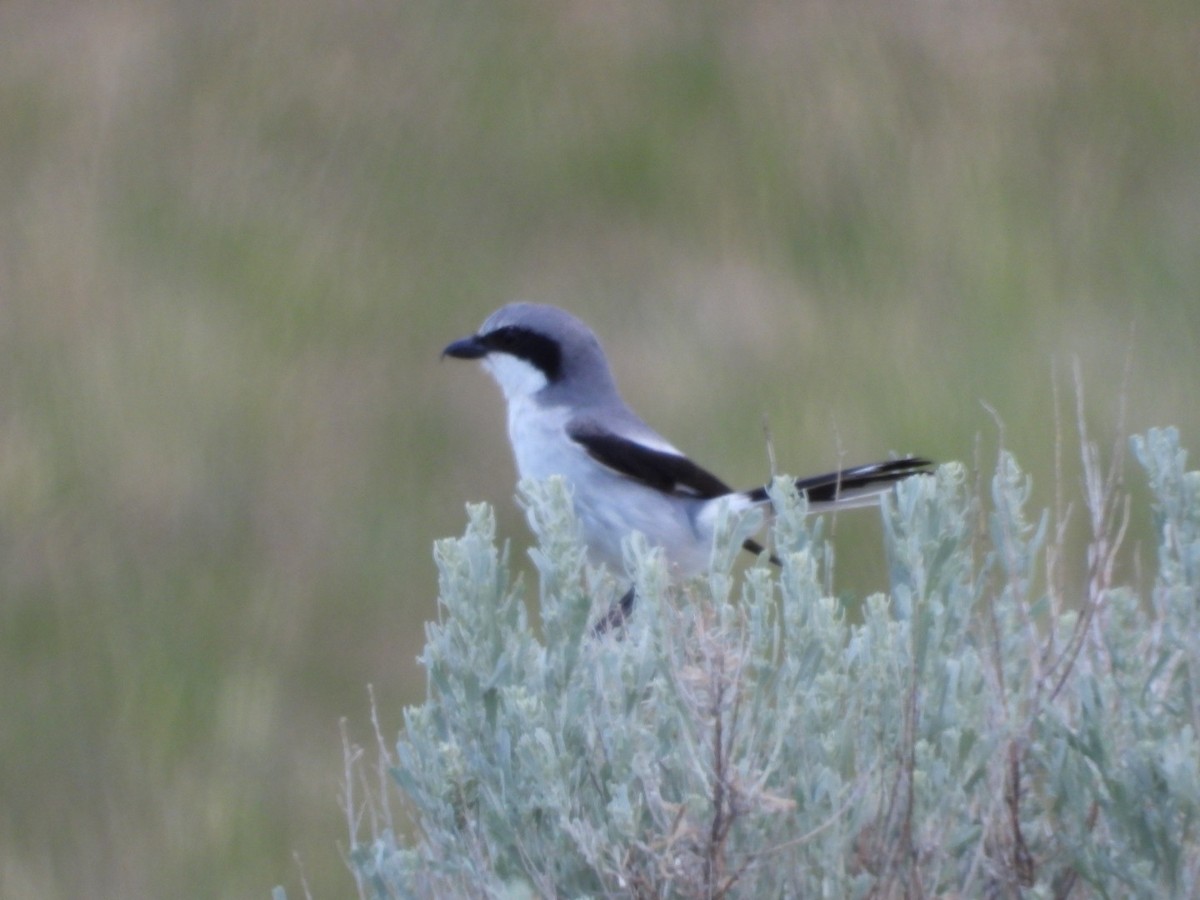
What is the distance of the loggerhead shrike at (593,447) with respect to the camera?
4.64m

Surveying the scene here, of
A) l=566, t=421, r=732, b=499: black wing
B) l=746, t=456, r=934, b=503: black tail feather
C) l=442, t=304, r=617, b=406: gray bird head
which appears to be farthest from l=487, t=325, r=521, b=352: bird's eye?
l=746, t=456, r=934, b=503: black tail feather

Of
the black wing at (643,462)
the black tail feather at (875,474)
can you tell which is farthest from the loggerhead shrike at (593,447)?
the black tail feather at (875,474)

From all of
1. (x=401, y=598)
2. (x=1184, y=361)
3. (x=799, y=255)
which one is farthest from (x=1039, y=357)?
(x=401, y=598)

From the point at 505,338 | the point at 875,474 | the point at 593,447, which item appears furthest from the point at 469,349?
the point at 875,474

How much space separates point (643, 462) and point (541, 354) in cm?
49

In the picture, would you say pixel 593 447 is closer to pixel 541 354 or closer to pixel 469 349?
pixel 541 354

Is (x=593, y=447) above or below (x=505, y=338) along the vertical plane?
below

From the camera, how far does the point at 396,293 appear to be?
320 inches

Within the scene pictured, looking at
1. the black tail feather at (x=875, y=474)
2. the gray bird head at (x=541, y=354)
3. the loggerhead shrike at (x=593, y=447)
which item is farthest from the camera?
the gray bird head at (x=541, y=354)

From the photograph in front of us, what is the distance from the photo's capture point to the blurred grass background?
261 inches

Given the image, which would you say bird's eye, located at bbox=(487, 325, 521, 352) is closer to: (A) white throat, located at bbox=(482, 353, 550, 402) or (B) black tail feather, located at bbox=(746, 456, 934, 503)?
(A) white throat, located at bbox=(482, 353, 550, 402)

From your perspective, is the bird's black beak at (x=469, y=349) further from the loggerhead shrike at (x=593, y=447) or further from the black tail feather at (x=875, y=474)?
the black tail feather at (x=875, y=474)

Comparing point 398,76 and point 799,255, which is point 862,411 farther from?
point 398,76

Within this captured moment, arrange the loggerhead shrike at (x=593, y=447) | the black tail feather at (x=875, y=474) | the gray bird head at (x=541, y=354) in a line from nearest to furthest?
the black tail feather at (x=875, y=474) < the loggerhead shrike at (x=593, y=447) < the gray bird head at (x=541, y=354)
